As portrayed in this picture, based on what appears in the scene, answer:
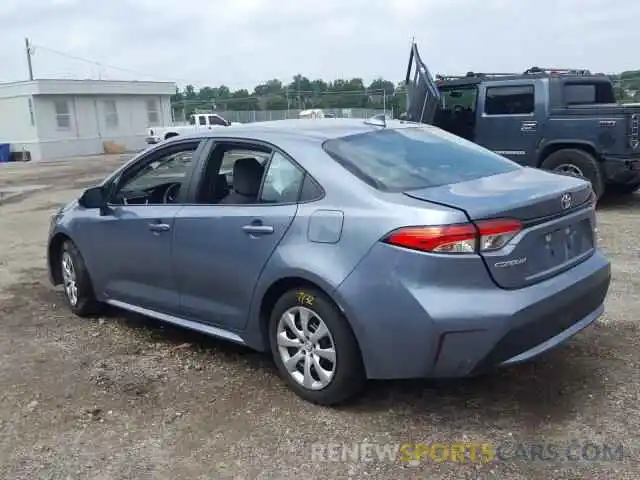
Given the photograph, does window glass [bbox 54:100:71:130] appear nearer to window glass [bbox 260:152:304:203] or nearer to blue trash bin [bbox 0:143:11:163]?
blue trash bin [bbox 0:143:11:163]

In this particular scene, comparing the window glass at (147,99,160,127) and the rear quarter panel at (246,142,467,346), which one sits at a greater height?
the window glass at (147,99,160,127)

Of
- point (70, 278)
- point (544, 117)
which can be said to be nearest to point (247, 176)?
point (70, 278)

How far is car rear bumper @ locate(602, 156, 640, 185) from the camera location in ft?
31.4

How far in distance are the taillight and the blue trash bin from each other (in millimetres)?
34872

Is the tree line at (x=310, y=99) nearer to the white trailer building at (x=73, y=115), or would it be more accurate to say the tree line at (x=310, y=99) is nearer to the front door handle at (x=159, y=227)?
the white trailer building at (x=73, y=115)

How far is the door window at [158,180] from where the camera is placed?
478 centimetres

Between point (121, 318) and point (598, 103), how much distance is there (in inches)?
329

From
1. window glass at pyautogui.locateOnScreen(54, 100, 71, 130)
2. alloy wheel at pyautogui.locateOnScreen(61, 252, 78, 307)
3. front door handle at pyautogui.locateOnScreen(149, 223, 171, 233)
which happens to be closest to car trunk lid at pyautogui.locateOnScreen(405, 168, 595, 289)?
front door handle at pyautogui.locateOnScreen(149, 223, 171, 233)

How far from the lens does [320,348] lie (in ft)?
12.4

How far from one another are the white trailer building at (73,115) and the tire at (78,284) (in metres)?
30.3

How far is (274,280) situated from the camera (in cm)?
387

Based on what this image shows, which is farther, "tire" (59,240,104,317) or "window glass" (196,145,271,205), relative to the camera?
"tire" (59,240,104,317)

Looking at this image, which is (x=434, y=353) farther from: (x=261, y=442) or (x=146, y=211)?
(x=146, y=211)

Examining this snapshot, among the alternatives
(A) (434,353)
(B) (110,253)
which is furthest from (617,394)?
(B) (110,253)
